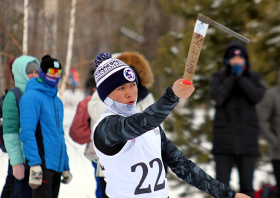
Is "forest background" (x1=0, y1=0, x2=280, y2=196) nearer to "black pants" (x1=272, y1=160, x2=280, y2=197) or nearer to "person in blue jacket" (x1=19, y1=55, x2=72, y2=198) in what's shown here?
"black pants" (x1=272, y1=160, x2=280, y2=197)

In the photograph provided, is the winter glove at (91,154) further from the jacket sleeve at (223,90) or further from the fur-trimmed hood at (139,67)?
the jacket sleeve at (223,90)

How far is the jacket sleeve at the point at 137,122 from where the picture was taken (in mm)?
1268

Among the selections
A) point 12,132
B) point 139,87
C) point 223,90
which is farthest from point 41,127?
point 223,90

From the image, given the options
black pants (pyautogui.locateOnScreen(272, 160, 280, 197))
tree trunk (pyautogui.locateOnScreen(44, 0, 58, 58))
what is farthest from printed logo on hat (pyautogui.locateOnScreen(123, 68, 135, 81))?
tree trunk (pyautogui.locateOnScreen(44, 0, 58, 58))

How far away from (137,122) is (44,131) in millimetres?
1548

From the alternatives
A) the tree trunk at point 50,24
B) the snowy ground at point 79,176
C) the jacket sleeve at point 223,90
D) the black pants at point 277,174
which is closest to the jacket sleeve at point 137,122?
the snowy ground at point 79,176

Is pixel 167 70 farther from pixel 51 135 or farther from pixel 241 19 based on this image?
pixel 51 135

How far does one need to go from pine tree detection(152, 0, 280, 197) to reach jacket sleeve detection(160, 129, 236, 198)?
3293mm

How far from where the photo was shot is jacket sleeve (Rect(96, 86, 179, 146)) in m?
1.27

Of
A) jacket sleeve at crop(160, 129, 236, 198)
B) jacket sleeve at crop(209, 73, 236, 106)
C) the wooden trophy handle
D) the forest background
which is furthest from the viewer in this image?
the forest background

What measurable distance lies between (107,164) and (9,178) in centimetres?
182

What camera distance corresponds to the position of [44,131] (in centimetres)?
264

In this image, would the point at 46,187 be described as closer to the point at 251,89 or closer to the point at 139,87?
the point at 139,87

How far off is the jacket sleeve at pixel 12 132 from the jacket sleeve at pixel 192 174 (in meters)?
1.48
